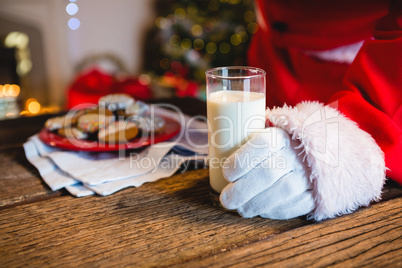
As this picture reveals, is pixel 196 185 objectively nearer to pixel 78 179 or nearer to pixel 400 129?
pixel 78 179

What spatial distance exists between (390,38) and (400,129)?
181 millimetres

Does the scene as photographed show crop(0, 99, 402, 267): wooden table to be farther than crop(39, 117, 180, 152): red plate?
No

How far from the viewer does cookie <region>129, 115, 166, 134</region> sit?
0.85 metres

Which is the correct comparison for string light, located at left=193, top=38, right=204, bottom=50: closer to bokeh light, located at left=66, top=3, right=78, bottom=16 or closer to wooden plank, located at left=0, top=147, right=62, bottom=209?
bokeh light, located at left=66, top=3, right=78, bottom=16

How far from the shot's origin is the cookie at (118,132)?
0.80m

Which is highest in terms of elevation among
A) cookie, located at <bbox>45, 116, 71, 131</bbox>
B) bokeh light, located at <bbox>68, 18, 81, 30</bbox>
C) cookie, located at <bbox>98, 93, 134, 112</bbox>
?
bokeh light, located at <bbox>68, 18, 81, 30</bbox>

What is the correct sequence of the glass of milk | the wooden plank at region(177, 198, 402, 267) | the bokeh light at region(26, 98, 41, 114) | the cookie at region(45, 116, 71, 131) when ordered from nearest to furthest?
the wooden plank at region(177, 198, 402, 267)
the glass of milk
the cookie at region(45, 116, 71, 131)
the bokeh light at region(26, 98, 41, 114)

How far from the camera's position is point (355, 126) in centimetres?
57

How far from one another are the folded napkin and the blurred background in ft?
6.45

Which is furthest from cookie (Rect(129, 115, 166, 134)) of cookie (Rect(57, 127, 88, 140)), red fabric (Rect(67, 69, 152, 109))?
red fabric (Rect(67, 69, 152, 109))

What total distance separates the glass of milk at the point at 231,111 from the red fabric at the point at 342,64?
0.58 ft

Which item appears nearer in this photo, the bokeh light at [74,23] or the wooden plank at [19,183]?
the wooden plank at [19,183]

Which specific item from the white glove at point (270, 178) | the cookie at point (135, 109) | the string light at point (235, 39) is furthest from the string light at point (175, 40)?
the white glove at point (270, 178)

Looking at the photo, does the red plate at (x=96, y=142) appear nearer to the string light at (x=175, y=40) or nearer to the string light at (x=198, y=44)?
the string light at (x=198, y=44)
